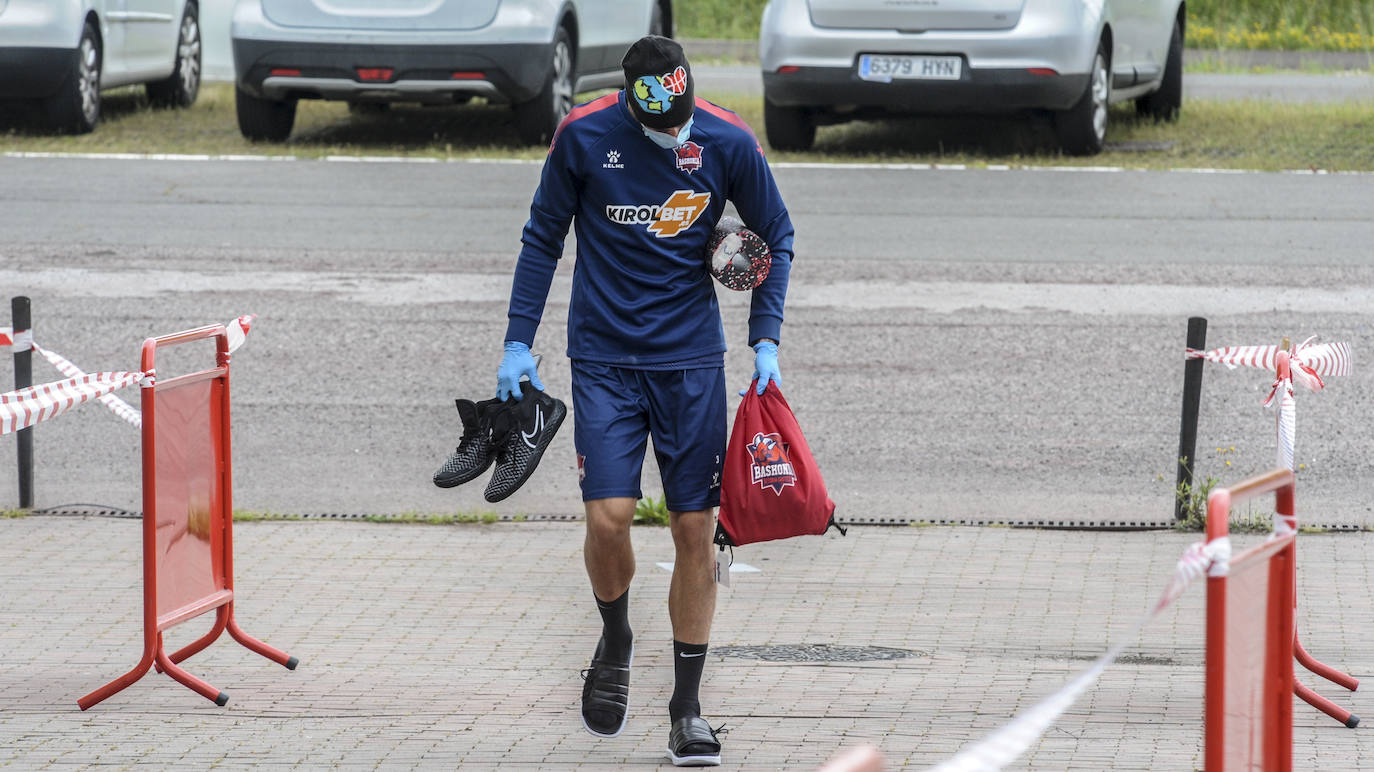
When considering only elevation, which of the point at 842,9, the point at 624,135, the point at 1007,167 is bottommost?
the point at 1007,167

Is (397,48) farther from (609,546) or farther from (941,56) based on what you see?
(609,546)

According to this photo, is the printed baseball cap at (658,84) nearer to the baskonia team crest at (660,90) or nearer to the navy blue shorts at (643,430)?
the baskonia team crest at (660,90)

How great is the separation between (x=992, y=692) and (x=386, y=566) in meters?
2.36

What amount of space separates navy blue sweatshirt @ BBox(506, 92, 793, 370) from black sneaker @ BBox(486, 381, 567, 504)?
18 centimetres

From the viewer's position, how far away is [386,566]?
21.0ft

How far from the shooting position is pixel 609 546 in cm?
473

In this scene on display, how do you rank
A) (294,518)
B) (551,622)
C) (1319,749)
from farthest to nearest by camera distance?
(294,518), (551,622), (1319,749)

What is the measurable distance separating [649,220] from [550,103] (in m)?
9.73

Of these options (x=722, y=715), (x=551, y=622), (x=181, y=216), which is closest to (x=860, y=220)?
(x=181, y=216)

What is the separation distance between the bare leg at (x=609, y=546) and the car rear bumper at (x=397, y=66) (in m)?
9.19

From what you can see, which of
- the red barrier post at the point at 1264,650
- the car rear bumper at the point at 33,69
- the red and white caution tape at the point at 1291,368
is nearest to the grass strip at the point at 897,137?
the car rear bumper at the point at 33,69

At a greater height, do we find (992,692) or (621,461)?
(621,461)

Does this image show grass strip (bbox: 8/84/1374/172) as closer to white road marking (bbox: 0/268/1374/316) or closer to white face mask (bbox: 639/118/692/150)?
white road marking (bbox: 0/268/1374/316)

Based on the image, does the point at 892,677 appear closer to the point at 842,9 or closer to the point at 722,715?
the point at 722,715
